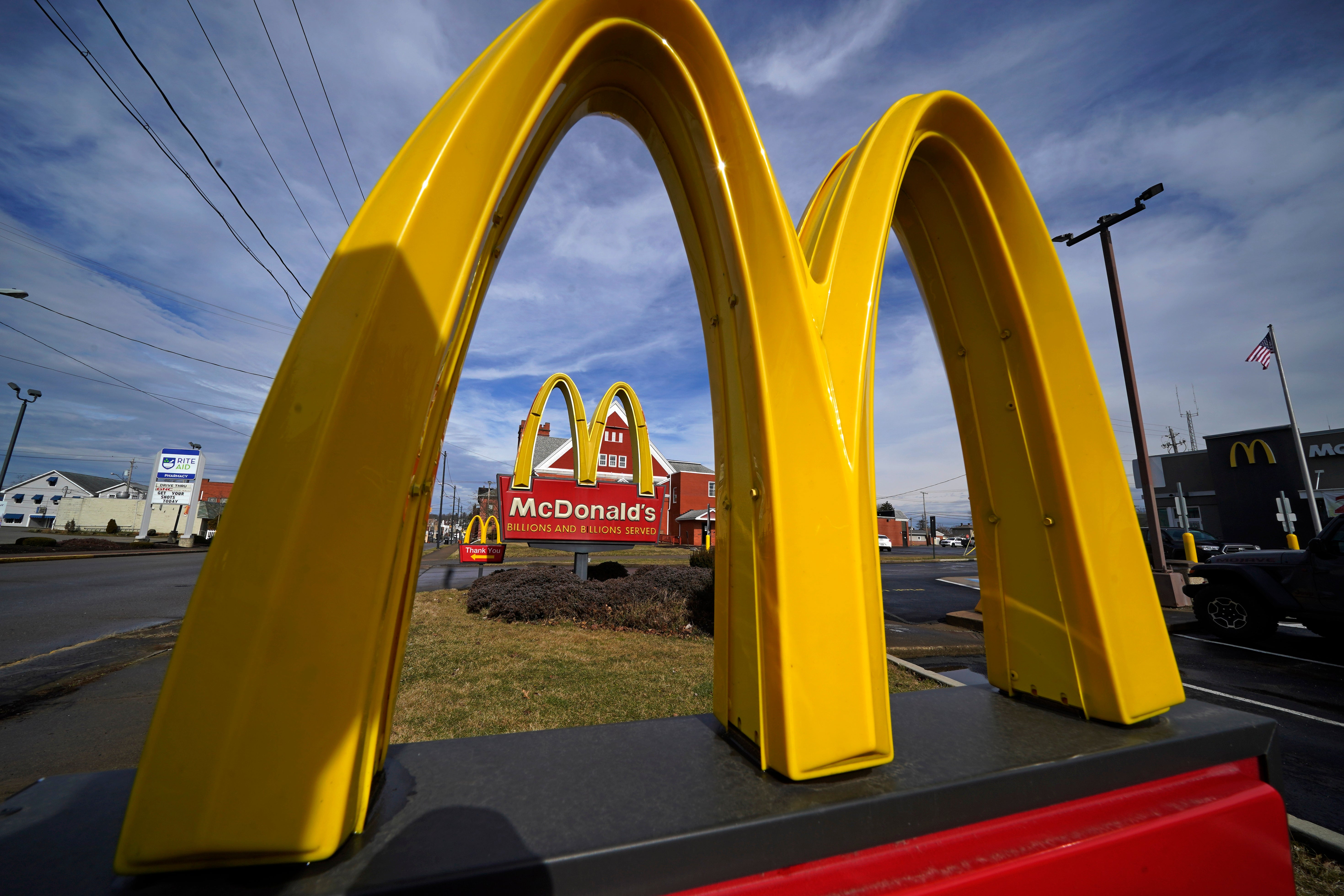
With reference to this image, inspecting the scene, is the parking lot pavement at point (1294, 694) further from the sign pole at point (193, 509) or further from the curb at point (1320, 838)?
the sign pole at point (193, 509)

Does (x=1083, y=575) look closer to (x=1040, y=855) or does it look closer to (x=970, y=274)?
(x=1040, y=855)

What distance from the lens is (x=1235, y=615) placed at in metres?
7.55

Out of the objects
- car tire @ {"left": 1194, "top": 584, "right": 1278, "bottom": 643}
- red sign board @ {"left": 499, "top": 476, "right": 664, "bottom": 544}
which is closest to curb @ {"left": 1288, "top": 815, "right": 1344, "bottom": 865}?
car tire @ {"left": 1194, "top": 584, "right": 1278, "bottom": 643}

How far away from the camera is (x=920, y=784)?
1428 millimetres

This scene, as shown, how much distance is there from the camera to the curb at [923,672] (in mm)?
5215

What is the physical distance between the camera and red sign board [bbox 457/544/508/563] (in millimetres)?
13898

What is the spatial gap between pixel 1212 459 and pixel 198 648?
3538cm

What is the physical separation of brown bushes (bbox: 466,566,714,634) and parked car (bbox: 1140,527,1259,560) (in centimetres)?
1398

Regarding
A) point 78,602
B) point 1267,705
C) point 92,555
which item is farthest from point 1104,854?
point 92,555

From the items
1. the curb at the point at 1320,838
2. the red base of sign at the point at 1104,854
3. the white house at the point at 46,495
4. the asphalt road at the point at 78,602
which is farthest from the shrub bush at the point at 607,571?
the white house at the point at 46,495

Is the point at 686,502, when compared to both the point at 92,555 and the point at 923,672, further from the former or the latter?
the point at 923,672

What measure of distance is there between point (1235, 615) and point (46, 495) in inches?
3685

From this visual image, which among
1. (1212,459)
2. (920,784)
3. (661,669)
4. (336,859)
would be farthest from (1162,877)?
(1212,459)

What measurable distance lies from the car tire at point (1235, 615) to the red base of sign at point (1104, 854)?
8095 millimetres
